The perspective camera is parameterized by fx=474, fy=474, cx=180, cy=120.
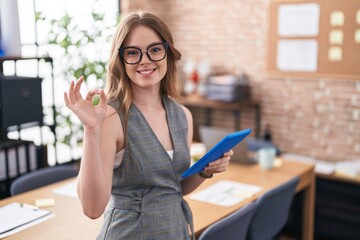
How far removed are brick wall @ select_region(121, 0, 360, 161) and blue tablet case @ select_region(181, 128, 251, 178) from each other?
3028 mm

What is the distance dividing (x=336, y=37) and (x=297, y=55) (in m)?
0.44

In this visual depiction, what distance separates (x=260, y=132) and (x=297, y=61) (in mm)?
863

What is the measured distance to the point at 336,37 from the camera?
4.41 metres

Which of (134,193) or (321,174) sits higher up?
(134,193)

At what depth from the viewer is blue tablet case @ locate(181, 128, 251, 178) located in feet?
5.40

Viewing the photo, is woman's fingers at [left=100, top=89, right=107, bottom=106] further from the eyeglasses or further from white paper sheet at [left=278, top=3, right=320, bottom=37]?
white paper sheet at [left=278, top=3, right=320, bottom=37]

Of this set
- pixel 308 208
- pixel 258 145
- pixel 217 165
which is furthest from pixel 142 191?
pixel 258 145

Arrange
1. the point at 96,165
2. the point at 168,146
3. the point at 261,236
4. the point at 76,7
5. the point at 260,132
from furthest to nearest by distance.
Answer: the point at 260,132 → the point at 76,7 → the point at 261,236 → the point at 168,146 → the point at 96,165

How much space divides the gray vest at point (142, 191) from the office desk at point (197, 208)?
20.1 inches

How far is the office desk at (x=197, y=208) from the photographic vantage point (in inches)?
86.1

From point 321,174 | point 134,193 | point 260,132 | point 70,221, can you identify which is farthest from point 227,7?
point 134,193

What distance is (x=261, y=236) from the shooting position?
2.71 m

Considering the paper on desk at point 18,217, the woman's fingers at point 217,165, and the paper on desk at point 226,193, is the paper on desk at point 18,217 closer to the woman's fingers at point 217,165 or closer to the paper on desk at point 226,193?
the paper on desk at point 226,193

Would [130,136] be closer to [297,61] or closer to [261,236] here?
[261,236]
